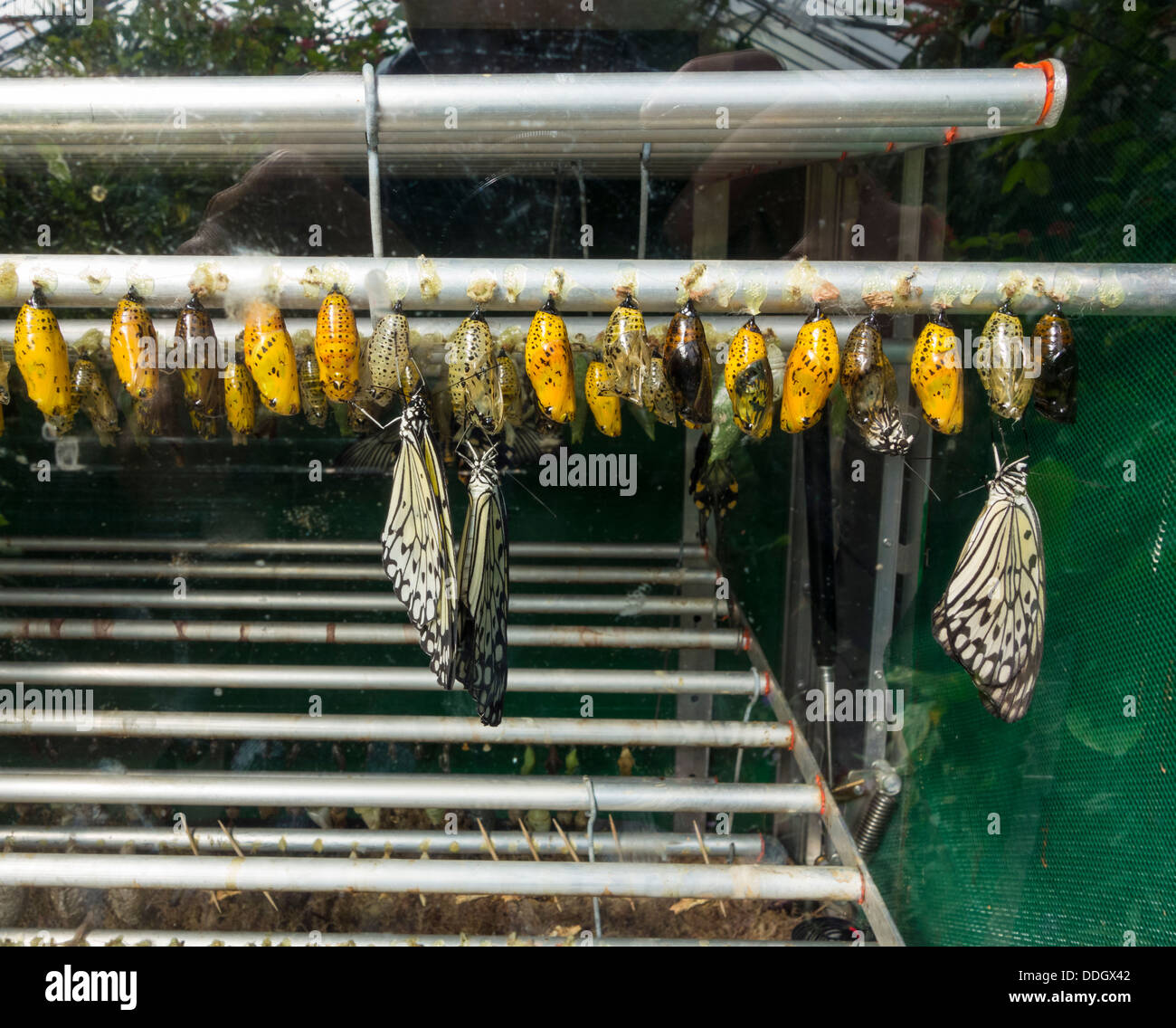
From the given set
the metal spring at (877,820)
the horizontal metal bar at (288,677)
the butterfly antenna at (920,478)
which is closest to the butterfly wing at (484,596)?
the horizontal metal bar at (288,677)

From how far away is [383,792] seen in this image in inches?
63.7

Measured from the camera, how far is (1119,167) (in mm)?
1684

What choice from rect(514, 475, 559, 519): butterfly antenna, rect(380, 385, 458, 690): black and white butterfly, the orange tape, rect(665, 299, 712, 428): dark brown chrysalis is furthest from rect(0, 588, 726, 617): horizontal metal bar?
the orange tape

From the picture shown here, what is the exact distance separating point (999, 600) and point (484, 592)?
0.90 metres

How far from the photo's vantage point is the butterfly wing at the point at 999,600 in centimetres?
138

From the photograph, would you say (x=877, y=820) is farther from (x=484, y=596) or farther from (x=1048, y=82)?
(x=1048, y=82)

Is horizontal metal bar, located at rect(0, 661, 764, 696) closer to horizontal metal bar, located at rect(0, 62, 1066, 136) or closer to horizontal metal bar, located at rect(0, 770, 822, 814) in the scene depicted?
horizontal metal bar, located at rect(0, 770, 822, 814)

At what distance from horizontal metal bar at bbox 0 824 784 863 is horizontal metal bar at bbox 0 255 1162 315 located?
1268 mm

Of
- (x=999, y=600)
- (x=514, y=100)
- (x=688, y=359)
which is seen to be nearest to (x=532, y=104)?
(x=514, y=100)

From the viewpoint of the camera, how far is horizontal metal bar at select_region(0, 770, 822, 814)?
5.18 feet
